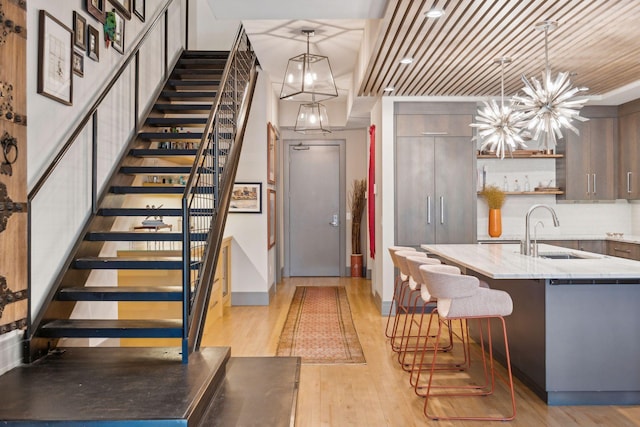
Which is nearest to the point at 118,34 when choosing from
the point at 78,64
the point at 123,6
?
the point at 123,6

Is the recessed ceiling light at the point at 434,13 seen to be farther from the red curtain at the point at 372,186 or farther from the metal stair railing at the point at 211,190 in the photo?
the red curtain at the point at 372,186

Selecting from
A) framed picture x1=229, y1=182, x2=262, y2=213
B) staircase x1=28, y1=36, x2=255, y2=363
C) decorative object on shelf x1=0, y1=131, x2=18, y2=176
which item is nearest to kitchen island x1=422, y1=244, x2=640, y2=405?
staircase x1=28, y1=36, x2=255, y2=363

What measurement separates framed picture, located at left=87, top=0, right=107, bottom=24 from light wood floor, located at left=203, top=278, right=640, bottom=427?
9.60 feet

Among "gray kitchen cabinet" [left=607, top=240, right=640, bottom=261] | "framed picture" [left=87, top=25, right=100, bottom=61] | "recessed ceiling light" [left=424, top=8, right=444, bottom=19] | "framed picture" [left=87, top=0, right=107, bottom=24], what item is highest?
"framed picture" [left=87, top=0, right=107, bottom=24]

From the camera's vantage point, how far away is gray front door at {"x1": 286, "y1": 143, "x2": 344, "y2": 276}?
9844 mm

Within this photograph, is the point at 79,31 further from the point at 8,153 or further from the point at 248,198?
the point at 248,198

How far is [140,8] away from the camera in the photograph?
4.86m

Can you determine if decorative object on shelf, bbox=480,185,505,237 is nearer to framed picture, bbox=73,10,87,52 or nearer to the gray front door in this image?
the gray front door

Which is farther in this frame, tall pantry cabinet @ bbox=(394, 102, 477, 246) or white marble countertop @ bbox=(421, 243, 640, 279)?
tall pantry cabinet @ bbox=(394, 102, 477, 246)

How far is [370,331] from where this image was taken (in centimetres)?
559

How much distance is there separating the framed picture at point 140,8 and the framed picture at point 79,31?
3.57 feet

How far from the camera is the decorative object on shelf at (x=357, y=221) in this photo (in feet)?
31.3

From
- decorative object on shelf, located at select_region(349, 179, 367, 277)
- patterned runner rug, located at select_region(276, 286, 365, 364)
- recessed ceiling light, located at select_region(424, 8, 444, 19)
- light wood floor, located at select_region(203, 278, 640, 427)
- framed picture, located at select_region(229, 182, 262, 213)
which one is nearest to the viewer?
light wood floor, located at select_region(203, 278, 640, 427)

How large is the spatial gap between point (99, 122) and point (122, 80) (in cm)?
61
